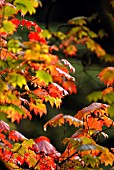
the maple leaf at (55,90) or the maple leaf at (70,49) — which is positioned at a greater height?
the maple leaf at (70,49)

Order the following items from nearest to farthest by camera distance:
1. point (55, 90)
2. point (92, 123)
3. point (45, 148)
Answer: point (45, 148) < point (92, 123) < point (55, 90)

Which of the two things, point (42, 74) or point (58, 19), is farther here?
point (58, 19)

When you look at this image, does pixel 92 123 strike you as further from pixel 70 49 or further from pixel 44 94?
pixel 70 49

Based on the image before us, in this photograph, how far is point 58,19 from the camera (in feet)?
25.9

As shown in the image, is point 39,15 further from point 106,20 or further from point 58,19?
point 106,20

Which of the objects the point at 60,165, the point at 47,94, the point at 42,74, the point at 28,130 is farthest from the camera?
the point at 28,130

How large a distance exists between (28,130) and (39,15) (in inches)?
98.7

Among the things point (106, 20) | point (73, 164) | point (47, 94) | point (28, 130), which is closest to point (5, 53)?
point (47, 94)

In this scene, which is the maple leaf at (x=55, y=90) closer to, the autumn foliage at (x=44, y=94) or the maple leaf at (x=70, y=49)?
the autumn foliage at (x=44, y=94)

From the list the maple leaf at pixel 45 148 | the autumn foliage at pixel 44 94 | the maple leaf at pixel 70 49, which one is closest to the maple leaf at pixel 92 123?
the autumn foliage at pixel 44 94

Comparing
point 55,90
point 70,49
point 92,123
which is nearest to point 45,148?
point 92,123

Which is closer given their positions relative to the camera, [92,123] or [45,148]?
[45,148]

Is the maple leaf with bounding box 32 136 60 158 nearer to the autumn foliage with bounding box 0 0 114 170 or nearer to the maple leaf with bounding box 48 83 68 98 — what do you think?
the autumn foliage with bounding box 0 0 114 170

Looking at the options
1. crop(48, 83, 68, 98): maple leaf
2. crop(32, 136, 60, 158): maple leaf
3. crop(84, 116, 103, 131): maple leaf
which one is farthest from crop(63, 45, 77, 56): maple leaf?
crop(32, 136, 60, 158): maple leaf
